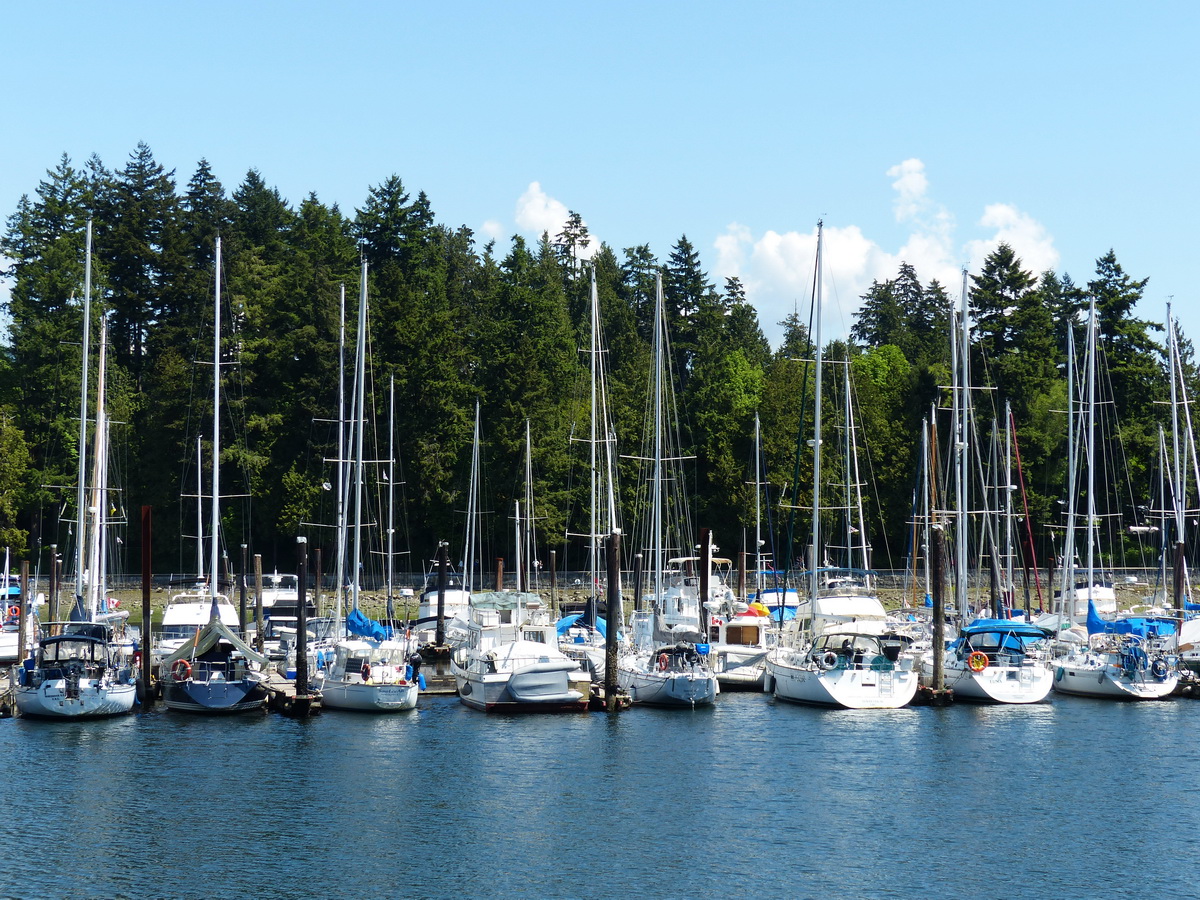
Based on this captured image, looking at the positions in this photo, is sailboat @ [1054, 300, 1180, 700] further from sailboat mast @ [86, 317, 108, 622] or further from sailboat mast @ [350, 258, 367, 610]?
sailboat mast @ [86, 317, 108, 622]

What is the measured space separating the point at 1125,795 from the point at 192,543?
237 feet

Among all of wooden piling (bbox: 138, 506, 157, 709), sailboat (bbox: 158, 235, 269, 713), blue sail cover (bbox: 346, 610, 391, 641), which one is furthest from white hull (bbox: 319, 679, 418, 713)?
blue sail cover (bbox: 346, 610, 391, 641)

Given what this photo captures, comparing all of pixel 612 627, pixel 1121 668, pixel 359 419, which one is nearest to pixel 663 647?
pixel 612 627

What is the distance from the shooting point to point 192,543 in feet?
318

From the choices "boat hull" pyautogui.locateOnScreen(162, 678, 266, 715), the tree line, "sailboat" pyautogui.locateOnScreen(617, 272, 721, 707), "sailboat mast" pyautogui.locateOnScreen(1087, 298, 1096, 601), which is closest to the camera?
"boat hull" pyautogui.locateOnScreen(162, 678, 266, 715)

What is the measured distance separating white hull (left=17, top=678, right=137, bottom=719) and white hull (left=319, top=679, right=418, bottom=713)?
688cm

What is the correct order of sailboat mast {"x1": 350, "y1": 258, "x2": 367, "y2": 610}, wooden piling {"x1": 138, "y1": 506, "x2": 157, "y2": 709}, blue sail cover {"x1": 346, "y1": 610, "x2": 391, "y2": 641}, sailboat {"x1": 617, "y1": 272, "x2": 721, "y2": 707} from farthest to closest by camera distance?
1. blue sail cover {"x1": 346, "y1": 610, "x2": 391, "y2": 641}
2. sailboat mast {"x1": 350, "y1": 258, "x2": 367, "y2": 610}
3. sailboat {"x1": 617, "y1": 272, "x2": 721, "y2": 707}
4. wooden piling {"x1": 138, "y1": 506, "x2": 157, "y2": 709}

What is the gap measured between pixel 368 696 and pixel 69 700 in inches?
382

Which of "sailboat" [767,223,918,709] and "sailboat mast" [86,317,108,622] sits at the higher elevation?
"sailboat mast" [86,317,108,622]

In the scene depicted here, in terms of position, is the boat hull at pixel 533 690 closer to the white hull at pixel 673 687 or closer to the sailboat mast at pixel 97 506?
the white hull at pixel 673 687

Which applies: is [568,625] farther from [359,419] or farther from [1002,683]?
[1002,683]

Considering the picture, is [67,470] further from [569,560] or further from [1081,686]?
[1081,686]

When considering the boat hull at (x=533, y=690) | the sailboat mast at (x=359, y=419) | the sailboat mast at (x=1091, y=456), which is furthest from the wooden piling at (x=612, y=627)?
the sailboat mast at (x=1091, y=456)

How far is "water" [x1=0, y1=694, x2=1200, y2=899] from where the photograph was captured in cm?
3080
